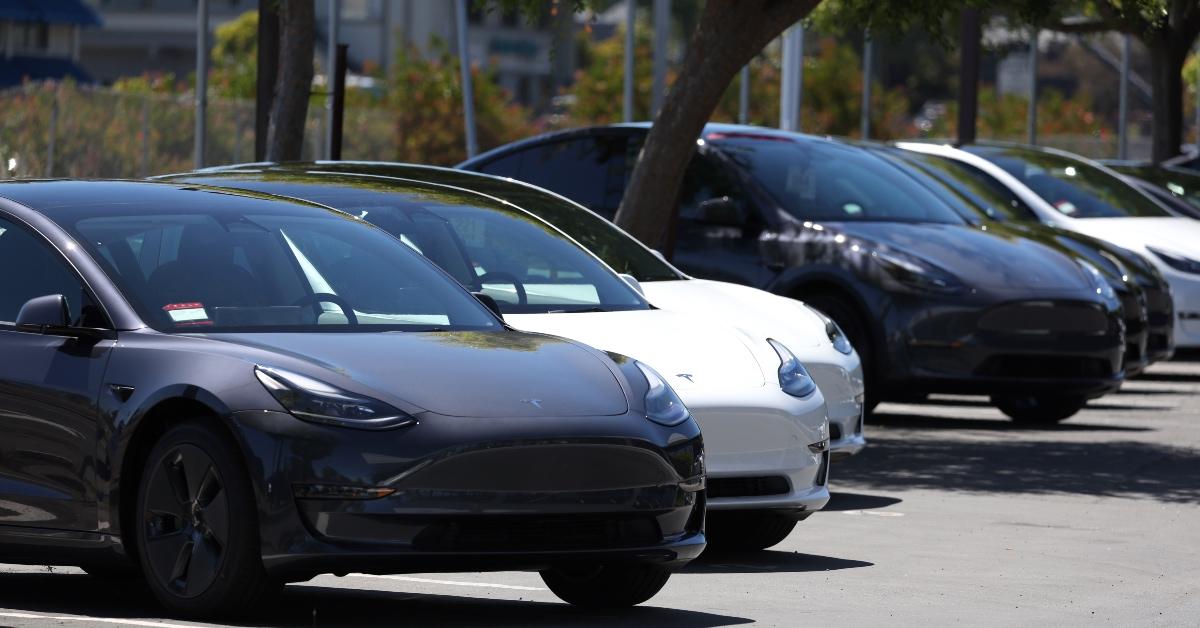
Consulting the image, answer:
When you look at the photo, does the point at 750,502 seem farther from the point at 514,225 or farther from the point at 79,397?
the point at 79,397

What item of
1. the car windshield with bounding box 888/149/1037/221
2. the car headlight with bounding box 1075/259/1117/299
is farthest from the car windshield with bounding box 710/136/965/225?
the car headlight with bounding box 1075/259/1117/299

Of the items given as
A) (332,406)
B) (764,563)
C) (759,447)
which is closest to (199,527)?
(332,406)

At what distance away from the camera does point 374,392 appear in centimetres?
664

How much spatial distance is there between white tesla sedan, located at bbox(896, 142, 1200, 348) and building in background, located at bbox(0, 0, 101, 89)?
3927cm

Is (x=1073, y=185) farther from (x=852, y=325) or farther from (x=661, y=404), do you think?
(x=661, y=404)

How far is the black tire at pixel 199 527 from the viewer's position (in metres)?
6.59

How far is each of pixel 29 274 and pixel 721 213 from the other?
6983mm

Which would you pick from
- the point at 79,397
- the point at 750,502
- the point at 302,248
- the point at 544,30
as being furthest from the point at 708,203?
the point at 544,30

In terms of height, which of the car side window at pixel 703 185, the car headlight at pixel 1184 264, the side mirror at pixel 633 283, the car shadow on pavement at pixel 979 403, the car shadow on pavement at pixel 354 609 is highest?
the car side window at pixel 703 185

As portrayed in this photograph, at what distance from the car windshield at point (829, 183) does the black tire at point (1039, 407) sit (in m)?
1.40

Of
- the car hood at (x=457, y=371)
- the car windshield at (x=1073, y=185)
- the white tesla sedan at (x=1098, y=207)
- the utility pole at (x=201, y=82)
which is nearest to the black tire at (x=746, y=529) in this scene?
the car hood at (x=457, y=371)

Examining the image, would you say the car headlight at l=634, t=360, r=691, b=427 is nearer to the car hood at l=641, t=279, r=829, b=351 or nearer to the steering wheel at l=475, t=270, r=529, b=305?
the steering wheel at l=475, t=270, r=529, b=305

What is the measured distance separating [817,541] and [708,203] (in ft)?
15.1

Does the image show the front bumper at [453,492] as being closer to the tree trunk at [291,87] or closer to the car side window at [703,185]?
the car side window at [703,185]
